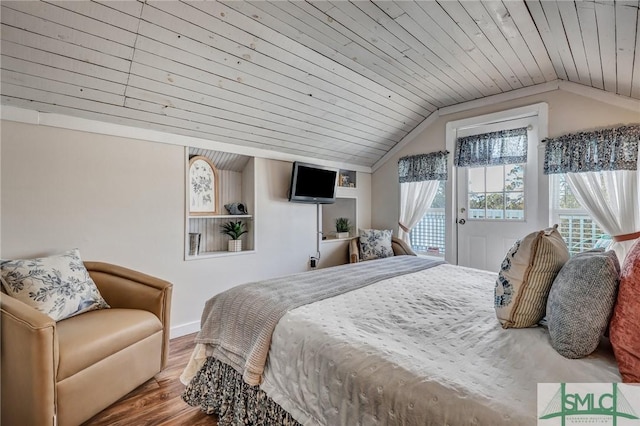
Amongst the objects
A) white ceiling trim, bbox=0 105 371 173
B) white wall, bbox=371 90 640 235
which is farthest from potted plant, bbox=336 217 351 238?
white ceiling trim, bbox=0 105 371 173

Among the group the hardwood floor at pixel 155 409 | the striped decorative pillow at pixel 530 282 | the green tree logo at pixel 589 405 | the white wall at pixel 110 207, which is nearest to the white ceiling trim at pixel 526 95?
the white wall at pixel 110 207

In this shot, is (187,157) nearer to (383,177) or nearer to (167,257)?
(167,257)

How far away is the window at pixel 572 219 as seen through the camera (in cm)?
293

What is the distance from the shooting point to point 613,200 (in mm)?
2695

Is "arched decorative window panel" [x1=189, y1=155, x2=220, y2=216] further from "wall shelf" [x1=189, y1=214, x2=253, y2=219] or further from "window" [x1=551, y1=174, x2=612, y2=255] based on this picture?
"window" [x1=551, y1=174, x2=612, y2=255]

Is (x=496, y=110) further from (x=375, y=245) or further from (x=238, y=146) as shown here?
(x=238, y=146)

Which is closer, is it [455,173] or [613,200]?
[613,200]

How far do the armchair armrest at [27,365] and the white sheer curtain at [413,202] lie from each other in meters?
3.80

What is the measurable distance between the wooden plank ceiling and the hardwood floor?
6.79 feet

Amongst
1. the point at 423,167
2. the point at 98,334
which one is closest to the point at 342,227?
the point at 423,167

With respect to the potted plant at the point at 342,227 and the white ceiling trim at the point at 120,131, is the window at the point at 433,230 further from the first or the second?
the white ceiling trim at the point at 120,131

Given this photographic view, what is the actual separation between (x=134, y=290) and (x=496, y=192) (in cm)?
372

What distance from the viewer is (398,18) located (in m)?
2.09

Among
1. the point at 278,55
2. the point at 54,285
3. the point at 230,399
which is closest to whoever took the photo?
the point at 230,399
